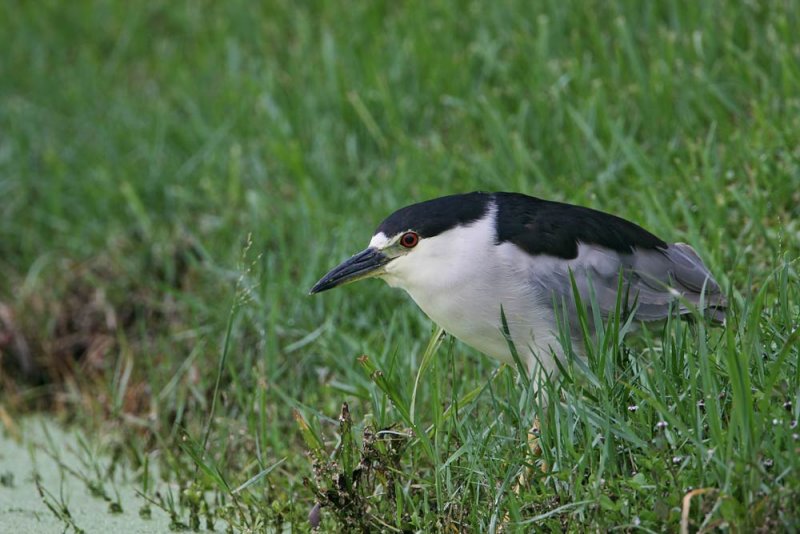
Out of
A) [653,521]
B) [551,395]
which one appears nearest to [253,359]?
[551,395]

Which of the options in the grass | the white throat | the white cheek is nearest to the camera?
the grass

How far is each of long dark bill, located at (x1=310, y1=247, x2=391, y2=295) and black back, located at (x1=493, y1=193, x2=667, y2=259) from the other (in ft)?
1.13

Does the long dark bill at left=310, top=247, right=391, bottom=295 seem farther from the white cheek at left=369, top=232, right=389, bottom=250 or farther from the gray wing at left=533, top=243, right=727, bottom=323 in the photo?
the gray wing at left=533, top=243, right=727, bottom=323

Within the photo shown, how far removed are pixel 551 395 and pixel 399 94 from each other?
3.16m

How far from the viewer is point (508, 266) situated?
3.12 metres

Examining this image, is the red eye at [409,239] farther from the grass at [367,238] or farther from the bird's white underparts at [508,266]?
the grass at [367,238]

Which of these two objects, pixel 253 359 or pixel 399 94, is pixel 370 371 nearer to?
pixel 253 359

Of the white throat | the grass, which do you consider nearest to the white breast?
the white throat

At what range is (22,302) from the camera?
16.7 ft

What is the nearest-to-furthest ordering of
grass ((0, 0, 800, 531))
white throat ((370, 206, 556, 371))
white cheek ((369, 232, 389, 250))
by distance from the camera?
grass ((0, 0, 800, 531)) → white throat ((370, 206, 556, 371)) → white cheek ((369, 232, 389, 250))

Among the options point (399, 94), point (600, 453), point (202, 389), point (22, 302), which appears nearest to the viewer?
point (600, 453)

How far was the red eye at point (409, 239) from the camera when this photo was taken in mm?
3176

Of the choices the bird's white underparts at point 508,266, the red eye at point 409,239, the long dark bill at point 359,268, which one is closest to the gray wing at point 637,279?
the bird's white underparts at point 508,266

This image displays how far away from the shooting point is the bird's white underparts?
310 centimetres
